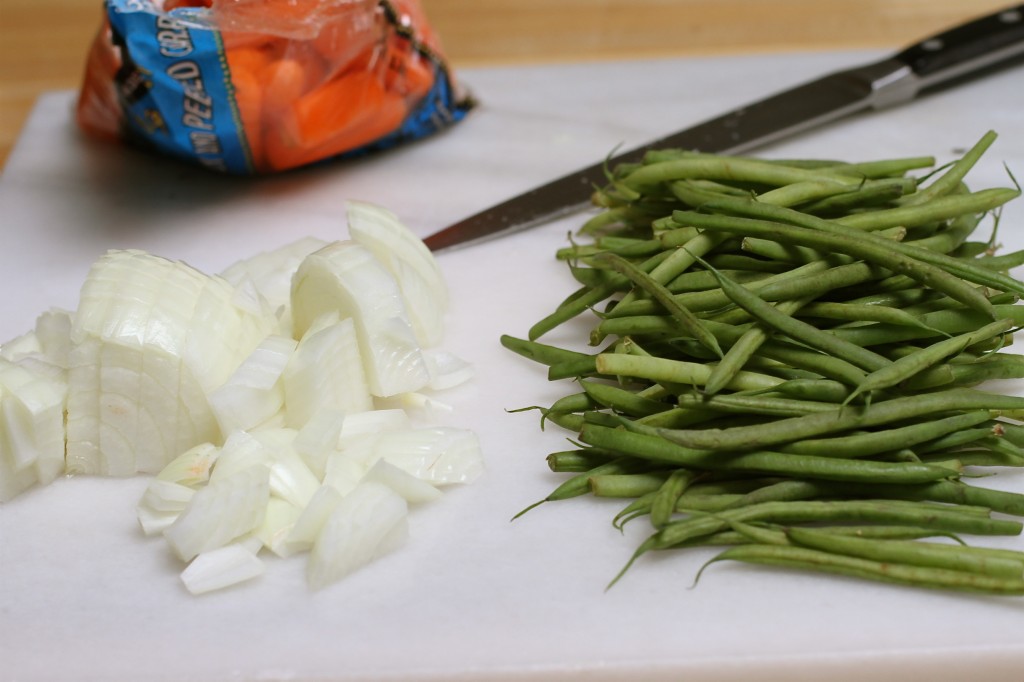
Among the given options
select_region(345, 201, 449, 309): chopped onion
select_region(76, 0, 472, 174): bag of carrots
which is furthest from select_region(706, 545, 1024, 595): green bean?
select_region(76, 0, 472, 174): bag of carrots

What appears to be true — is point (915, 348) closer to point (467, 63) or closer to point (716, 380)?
point (716, 380)

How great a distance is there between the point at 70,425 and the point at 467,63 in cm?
192

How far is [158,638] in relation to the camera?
144cm

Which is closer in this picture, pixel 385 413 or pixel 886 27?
pixel 385 413

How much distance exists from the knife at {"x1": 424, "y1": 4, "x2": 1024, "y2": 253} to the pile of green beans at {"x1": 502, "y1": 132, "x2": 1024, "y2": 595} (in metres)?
0.38

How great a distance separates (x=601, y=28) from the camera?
336cm

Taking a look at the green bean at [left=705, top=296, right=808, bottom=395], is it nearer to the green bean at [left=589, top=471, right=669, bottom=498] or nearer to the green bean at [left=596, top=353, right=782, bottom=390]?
the green bean at [left=596, top=353, right=782, bottom=390]

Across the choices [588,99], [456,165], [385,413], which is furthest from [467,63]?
[385,413]

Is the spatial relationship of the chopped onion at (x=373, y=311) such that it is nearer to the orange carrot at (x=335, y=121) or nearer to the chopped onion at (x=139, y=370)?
the chopped onion at (x=139, y=370)

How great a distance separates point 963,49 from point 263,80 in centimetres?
175

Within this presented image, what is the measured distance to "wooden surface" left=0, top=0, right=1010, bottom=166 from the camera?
3217 millimetres

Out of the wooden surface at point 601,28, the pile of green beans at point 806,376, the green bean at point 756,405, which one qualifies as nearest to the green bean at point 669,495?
the pile of green beans at point 806,376

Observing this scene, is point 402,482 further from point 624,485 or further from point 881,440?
point 881,440

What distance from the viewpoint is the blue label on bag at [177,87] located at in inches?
84.4
